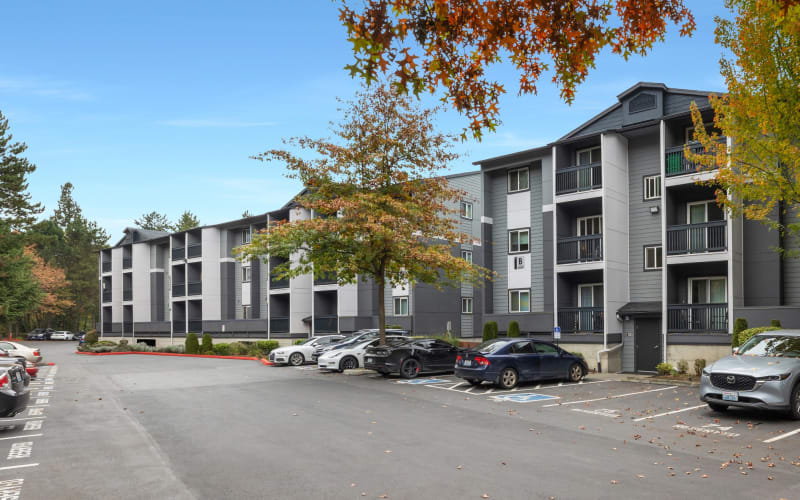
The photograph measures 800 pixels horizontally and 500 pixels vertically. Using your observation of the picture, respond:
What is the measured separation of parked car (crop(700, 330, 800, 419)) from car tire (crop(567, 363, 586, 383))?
20.6 feet

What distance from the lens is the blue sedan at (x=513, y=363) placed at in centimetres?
1744

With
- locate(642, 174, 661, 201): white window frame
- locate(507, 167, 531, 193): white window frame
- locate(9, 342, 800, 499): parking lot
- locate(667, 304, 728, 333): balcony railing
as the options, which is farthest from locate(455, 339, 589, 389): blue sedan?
locate(507, 167, 531, 193): white window frame

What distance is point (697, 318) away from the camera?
21875 millimetres

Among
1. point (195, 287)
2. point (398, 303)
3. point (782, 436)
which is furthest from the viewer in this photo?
point (195, 287)

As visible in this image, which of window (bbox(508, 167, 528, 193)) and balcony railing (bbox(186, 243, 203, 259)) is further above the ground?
window (bbox(508, 167, 528, 193))

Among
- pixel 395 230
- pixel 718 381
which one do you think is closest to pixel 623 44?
pixel 718 381

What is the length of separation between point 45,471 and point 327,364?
15771 millimetres

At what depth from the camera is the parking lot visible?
24.4 ft

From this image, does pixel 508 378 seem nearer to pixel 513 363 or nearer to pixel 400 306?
pixel 513 363

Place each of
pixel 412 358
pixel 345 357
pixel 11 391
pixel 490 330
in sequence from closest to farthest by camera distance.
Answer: pixel 11 391, pixel 412 358, pixel 345 357, pixel 490 330


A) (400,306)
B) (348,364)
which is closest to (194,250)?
(400,306)

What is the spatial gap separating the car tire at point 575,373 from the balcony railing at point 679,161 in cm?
828

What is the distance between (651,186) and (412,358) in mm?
12150

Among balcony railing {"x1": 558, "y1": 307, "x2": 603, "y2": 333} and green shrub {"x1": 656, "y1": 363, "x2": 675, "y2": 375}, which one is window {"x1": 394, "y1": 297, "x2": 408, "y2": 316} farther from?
green shrub {"x1": 656, "y1": 363, "x2": 675, "y2": 375}
